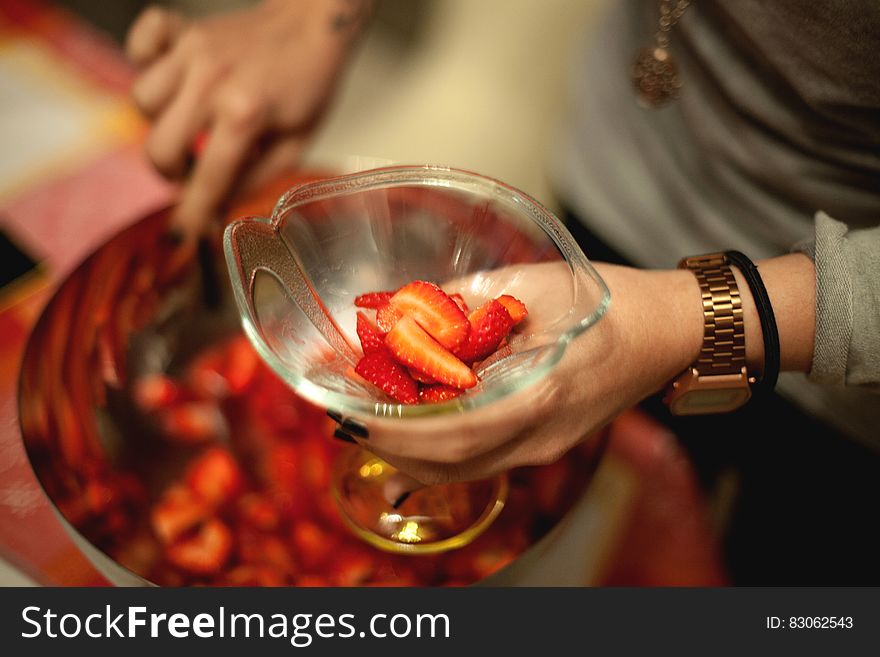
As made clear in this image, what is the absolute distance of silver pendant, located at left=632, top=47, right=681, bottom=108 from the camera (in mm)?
768

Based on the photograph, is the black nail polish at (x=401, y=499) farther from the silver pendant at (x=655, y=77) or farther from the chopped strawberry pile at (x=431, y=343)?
the silver pendant at (x=655, y=77)

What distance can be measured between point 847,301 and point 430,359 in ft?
1.07

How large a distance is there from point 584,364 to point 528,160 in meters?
1.07

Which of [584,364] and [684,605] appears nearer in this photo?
[584,364]

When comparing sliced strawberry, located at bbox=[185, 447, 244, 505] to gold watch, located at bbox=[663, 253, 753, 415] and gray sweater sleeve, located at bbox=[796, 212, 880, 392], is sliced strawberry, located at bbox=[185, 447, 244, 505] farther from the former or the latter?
gray sweater sleeve, located at bbox=[796, 212, 880, 392]

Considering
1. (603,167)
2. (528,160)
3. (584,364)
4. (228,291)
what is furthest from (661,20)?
(528,160)

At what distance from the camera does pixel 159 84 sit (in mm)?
792

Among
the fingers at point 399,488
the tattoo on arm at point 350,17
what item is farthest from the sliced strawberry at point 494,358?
the tattoo on arm at point 350,17

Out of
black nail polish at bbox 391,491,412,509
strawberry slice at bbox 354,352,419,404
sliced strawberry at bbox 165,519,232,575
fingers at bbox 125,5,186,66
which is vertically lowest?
black nail polish at bbox 391,491,412,509

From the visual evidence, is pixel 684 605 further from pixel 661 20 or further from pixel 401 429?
pixel 661 20

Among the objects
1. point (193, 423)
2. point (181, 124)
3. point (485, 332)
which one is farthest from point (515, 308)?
point (181, 124)

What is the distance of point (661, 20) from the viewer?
76 cm

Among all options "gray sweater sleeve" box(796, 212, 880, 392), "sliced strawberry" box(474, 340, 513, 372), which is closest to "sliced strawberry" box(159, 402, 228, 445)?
"sliced strawberry" box(474, 340, 513, 372)

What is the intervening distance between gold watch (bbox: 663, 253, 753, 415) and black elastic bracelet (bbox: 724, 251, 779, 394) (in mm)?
12
